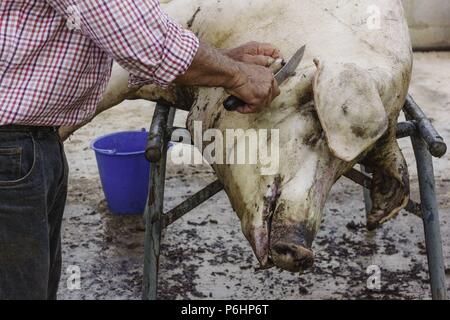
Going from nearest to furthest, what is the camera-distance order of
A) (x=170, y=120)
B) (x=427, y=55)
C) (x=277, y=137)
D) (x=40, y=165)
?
(x=40, y=165)
(x=277, y=137)
(x=170, y=120)
(x=427, y=55)

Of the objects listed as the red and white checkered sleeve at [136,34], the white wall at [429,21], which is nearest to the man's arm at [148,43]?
the red and white checkered sleeve at [136,34]

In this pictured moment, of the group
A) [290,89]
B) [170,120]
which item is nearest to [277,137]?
[290,89]

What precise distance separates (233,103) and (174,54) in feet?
1.05

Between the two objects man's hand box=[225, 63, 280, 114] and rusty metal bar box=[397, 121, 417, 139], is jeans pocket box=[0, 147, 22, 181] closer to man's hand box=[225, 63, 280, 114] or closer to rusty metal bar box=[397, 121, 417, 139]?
man's hand box=[225, 63, 280, 114]

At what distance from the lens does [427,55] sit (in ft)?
21.8

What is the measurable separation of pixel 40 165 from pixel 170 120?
1211 millimetres

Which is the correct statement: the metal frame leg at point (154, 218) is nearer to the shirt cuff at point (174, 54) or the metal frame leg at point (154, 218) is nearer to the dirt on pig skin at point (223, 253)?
the dirt on pig skin at point (223, 253)

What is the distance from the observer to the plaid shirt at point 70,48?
1.54 metres

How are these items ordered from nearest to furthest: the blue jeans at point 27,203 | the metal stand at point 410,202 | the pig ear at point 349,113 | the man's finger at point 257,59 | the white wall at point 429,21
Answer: the blue jeans at point 27,203
the pig ear at point 349,113
the man's finger at point 257,59
the metal stand at point 410,202
the white wall at point 429,21

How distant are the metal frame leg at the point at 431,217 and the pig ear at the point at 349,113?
2.11 feet

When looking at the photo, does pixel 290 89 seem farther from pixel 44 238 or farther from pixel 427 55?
pixel 427 55

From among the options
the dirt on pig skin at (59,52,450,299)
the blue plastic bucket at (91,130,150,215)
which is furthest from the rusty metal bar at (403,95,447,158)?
the blue plastic bucket at (91,130,150,215)

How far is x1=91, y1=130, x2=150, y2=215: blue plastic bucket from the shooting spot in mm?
3443

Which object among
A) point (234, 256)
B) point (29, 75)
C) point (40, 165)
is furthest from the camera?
point (234, 256)
